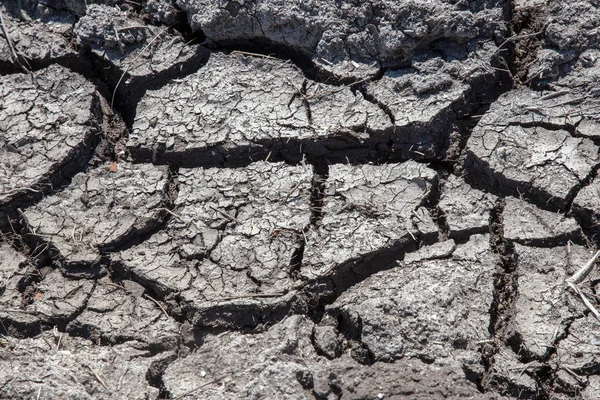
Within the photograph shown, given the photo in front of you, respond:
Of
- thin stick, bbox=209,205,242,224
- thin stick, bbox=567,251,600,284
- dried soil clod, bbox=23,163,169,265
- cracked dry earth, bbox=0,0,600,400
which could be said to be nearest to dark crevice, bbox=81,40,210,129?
cracked dry earth, bbox=0,0,600,400

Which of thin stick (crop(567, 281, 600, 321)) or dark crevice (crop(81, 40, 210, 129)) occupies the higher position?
dark crevice (crop(81, 40, 210, 129))

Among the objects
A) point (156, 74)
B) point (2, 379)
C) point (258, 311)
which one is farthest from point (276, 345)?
point (156, 74)

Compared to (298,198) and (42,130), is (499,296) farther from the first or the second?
(42,130)

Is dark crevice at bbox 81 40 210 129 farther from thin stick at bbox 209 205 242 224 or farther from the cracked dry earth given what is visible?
thin stick at bbox 209 205 242 224

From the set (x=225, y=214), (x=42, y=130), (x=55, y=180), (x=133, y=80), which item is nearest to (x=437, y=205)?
(x=225, y=214)

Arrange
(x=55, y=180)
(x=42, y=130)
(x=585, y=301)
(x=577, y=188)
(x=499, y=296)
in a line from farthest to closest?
1. (x=42, y=130)
2. (x=55, y=180)
3. (x=577, y=188)
4. (x=499, y=296)
5. (x=585, y=301)

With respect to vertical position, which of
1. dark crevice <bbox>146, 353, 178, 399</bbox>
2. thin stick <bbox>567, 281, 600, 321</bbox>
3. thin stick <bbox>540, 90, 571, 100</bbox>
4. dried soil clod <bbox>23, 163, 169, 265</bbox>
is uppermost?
thin stick <bbox>540, 90, 571, 100</bbox>

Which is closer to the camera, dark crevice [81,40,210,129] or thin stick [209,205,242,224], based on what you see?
thin stick [209,205,242,224]

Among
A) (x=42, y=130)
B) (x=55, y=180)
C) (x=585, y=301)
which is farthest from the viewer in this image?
(x=42, y=130)
